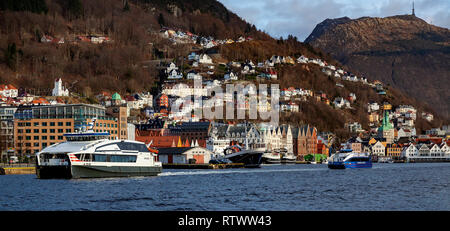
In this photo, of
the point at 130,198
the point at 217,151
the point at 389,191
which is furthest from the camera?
the point at 217,151

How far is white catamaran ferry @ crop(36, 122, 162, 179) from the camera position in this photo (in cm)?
7326

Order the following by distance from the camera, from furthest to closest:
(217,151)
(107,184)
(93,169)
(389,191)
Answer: (217,151), (93,169), (107,184), (389,191)

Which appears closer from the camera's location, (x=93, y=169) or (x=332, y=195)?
(x=332, y=195)

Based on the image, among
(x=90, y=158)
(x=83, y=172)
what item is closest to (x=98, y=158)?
(x=90, y=158)

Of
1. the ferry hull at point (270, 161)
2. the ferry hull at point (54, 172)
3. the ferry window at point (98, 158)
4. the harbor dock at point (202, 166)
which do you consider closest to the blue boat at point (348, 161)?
the harbor dock at point (202, 166)

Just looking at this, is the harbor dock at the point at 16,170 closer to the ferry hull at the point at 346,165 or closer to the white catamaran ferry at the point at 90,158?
the white catamaran ferry at the point at 90,158

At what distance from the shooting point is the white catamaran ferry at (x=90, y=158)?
73.3 metres

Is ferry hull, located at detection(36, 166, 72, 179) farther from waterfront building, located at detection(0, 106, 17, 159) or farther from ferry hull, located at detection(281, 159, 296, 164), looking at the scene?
ferry hull, located at detection(281, 159, 296, 164)

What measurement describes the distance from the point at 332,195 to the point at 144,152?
3575cm

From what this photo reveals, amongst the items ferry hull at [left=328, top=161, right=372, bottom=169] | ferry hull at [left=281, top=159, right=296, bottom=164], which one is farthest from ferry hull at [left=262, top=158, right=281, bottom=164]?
A: ferry hull at [left=328, top=161, right=372, bottom=169]

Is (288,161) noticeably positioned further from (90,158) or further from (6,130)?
(90,158)
